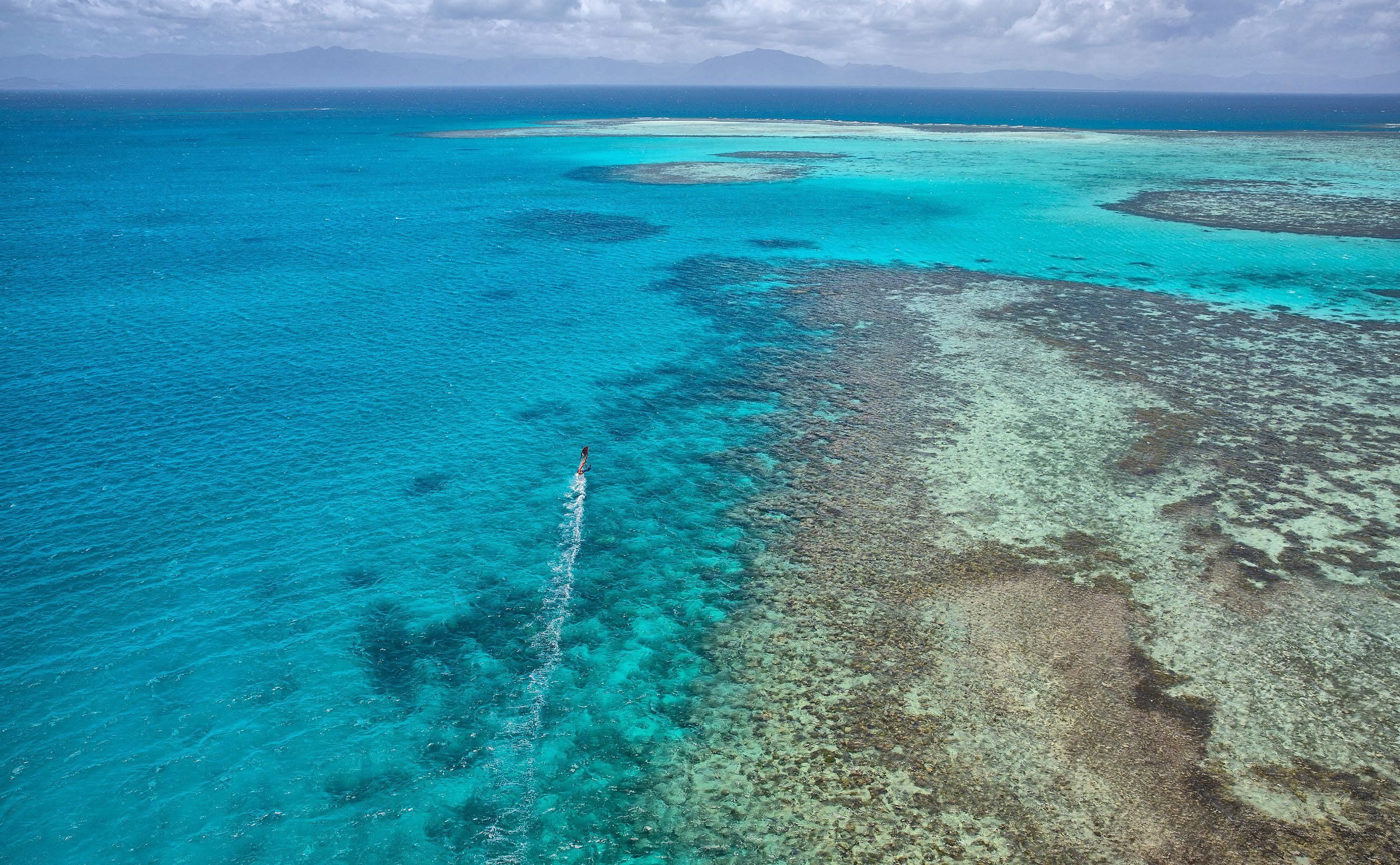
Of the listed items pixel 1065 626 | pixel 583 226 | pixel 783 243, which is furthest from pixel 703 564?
pixel 583 226

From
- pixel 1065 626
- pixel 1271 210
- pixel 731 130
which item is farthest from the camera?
pixel 731 130

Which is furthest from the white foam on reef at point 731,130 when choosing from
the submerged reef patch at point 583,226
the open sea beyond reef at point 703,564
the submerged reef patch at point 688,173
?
the open sea beyond reef at point 703,564

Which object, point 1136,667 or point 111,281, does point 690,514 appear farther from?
point 111,281

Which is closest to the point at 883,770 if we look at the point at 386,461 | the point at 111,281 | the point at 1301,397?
the point at 386,461

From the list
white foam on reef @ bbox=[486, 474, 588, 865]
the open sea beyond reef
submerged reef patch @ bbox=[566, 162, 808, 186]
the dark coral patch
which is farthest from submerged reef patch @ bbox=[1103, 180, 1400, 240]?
white foam on reef @ bbox=[486, 474, 588, 865]

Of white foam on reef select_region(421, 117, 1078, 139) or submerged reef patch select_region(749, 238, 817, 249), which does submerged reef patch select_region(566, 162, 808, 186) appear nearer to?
submerged reef patch select_region(749, 238, 817, 249)

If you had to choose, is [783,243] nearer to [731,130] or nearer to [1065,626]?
[1065,626]

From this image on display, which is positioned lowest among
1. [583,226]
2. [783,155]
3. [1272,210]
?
[583,226]
